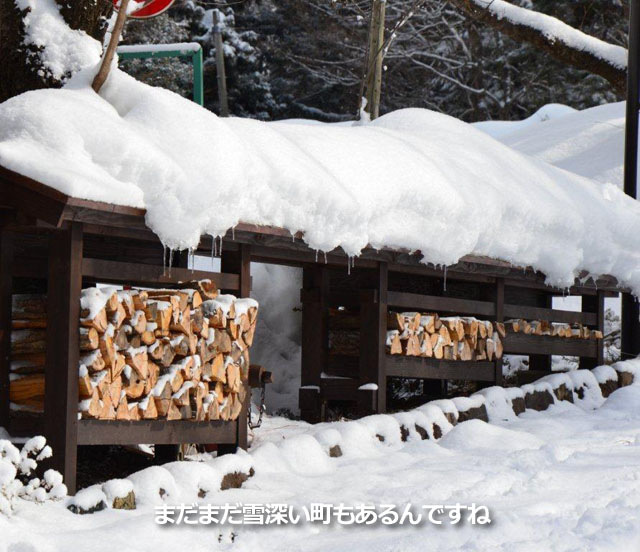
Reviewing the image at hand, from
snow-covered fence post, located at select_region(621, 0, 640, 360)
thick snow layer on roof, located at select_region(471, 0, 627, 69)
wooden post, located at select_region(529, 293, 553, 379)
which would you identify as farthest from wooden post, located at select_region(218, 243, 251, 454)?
thick snow layer on roof, located at select_region(471, 0, 627, 69)

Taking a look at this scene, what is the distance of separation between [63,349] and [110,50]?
6.34 ft

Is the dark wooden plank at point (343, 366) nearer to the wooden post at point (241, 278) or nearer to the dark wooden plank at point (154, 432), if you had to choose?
the wooden post at point (241, 278)

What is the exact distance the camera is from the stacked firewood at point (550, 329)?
1044 cm

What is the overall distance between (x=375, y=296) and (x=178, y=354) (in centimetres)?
246

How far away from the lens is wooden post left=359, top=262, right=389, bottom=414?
852 centimetres

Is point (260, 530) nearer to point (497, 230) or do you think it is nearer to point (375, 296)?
point (375, 296)

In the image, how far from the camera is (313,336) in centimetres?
924

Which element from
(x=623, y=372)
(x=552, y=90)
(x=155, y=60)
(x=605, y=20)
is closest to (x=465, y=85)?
(x=552, y=90)

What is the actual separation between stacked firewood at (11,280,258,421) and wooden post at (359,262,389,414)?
67.9 inches

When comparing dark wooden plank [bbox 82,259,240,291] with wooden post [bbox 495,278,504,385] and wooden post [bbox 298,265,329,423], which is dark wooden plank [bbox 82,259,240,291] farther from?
wooden post [bbox 495,278,504,385]

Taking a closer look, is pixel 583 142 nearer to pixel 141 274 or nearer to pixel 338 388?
pixel 338 388

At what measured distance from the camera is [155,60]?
72.2 feet

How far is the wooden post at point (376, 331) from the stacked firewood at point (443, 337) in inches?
5.7

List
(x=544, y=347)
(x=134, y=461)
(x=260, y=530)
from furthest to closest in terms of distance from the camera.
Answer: (x=544, y=347), (x=134, y=461), (x=260, y=530)
